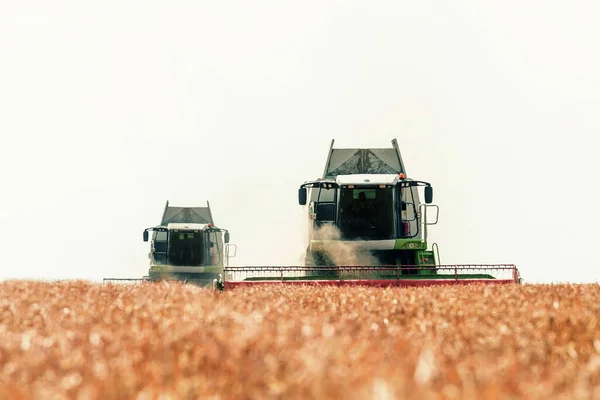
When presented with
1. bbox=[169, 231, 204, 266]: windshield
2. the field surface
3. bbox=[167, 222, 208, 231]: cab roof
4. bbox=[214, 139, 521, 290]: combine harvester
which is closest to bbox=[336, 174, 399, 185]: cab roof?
bbox=[214, 139, 521, 290]: combine harvester

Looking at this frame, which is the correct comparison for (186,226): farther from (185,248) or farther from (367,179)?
(367,179)

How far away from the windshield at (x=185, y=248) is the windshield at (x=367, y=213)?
11.1 meters

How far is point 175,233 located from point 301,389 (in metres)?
25.0

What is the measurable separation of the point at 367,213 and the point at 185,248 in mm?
11498

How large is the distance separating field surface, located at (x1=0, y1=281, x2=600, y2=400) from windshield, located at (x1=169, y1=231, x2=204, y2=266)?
20280mm

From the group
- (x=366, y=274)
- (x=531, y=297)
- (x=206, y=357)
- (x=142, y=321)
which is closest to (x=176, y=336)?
(x=206, y=357)

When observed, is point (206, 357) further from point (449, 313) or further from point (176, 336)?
point (449, 313)

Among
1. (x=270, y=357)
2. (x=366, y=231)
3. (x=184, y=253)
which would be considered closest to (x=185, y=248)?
(x=184, y=253)

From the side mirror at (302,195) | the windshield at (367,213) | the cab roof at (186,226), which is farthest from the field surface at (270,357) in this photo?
the cab roof at (186,226)

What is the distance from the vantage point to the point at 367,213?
17.0 metres

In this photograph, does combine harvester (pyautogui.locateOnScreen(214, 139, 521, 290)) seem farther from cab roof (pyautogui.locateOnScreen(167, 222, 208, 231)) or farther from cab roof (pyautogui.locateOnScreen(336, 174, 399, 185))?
cab roof (pyautogui.locateOnScreen(167, 222, 208, 231))

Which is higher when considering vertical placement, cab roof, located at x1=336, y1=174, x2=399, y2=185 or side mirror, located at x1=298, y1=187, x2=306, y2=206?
cab roof, located at x1=336, y1=174, x2=399, y2=185

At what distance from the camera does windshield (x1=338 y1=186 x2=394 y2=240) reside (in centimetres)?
1695

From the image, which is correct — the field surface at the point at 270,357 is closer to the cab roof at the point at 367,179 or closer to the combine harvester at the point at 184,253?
the cab roof at the point at 367,179
